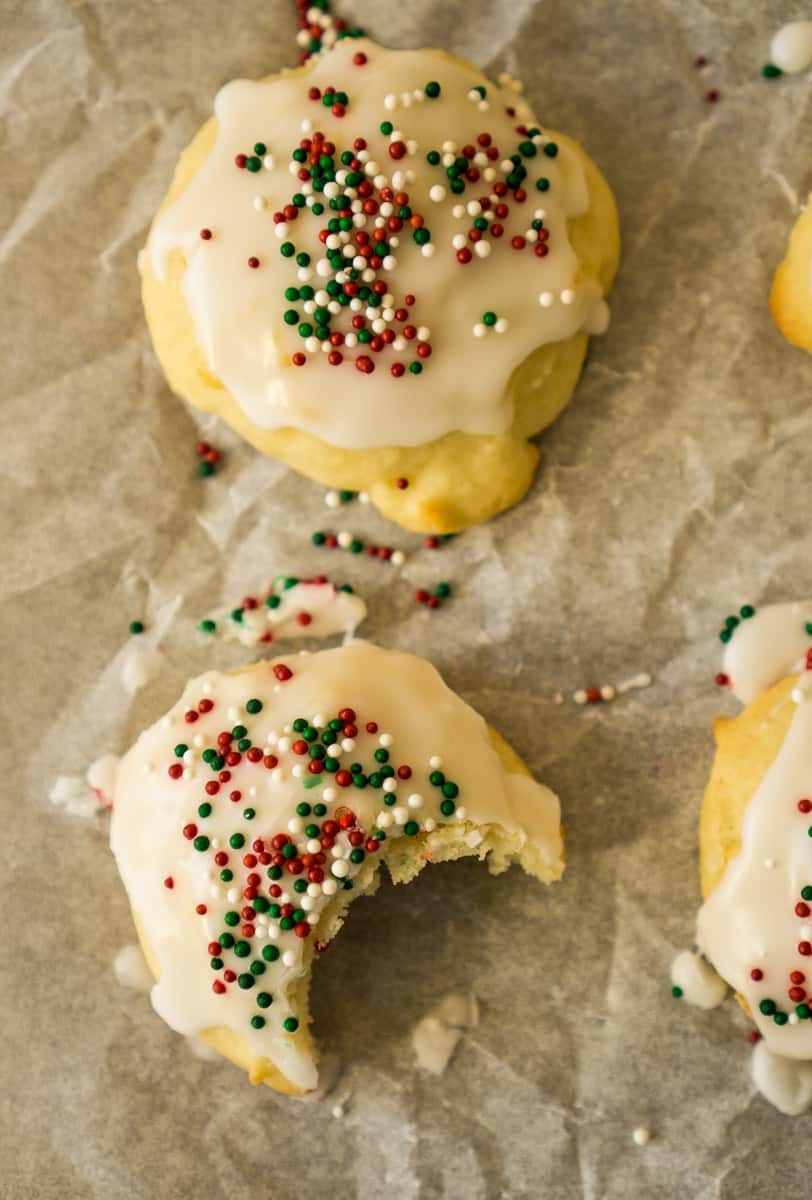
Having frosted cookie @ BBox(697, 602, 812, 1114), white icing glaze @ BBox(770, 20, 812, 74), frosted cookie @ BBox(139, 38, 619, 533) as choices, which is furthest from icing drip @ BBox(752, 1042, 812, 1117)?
white icing glaze @ BBox(770, 20, 812, 74)

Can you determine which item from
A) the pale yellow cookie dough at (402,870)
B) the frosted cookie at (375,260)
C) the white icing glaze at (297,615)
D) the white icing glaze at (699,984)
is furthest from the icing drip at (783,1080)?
the frosted cookie at (375,260)

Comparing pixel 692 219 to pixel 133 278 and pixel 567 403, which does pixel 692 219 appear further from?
pixel 133 278

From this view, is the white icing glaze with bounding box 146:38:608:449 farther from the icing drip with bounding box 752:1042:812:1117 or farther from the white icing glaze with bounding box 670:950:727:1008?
the icing drip with bounding box 752:1042:812:1117

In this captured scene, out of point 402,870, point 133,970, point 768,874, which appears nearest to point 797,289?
point 768,874

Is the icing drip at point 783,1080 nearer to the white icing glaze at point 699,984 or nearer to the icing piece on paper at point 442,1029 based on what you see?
the white icing glaze at point 699,984

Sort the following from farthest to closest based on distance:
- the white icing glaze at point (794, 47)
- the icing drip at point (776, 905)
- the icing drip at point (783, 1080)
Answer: the white icing glaze at point (794, 47) < the icing drip at point (783, 1080) < the icing drip at point (776, 905)

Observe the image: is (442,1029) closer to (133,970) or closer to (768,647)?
(133,970)

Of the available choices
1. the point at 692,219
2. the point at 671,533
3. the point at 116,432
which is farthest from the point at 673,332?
the point at 116,432
